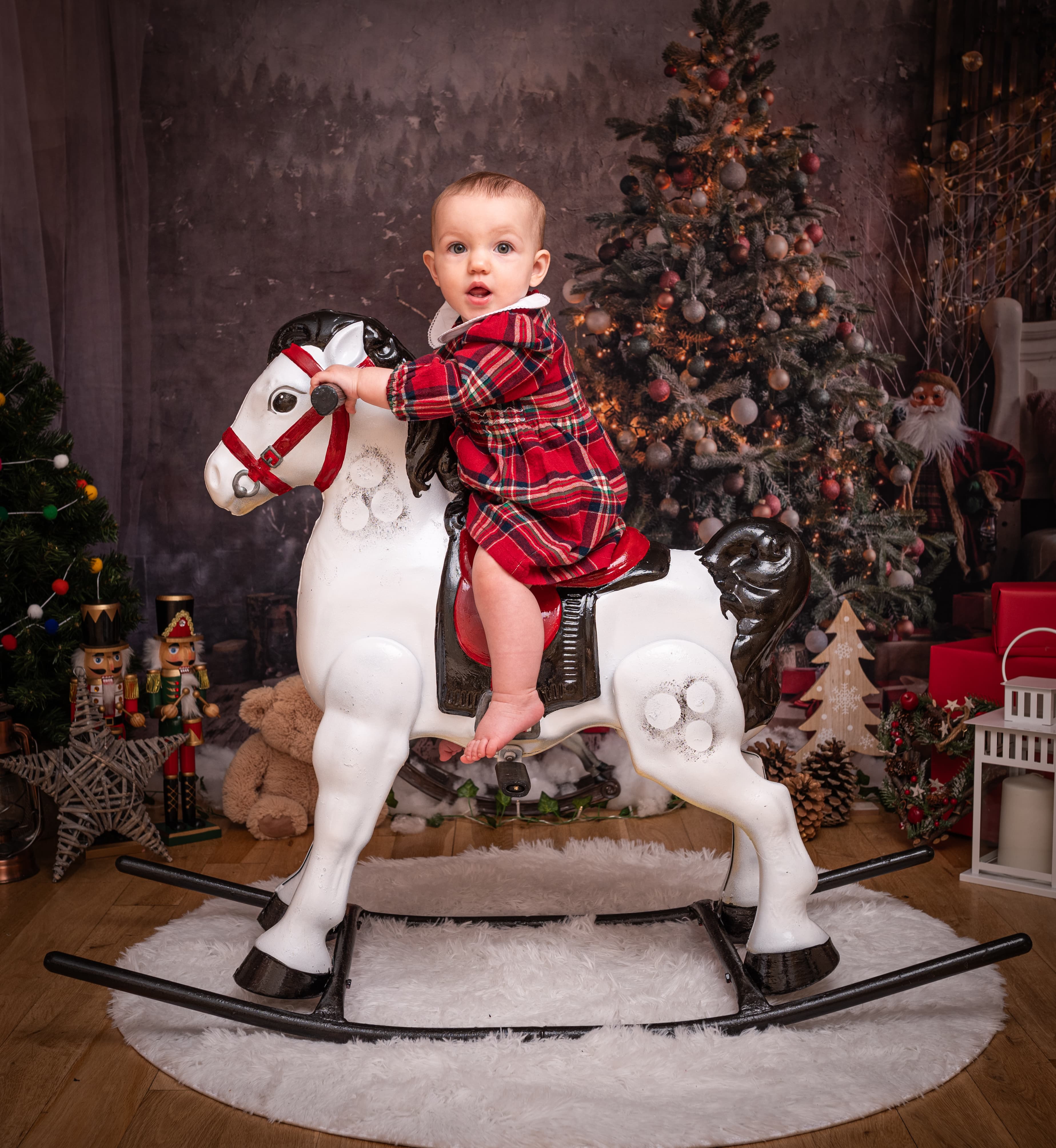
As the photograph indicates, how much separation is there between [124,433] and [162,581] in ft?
1.81

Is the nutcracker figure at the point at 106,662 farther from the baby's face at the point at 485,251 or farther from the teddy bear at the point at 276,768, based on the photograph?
the baby's face at the point at 485,251

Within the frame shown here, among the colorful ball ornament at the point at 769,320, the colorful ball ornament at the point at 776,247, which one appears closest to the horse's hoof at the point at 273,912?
the colorful ball ornament at the point at 769,320

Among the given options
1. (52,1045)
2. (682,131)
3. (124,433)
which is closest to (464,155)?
(682,131)

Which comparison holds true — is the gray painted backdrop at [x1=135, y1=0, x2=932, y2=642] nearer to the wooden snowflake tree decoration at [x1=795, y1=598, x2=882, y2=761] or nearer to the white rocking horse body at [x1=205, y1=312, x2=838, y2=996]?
the wooden snowflake tree decoration at [x1=795, y1=598, x2=882, y2=761]

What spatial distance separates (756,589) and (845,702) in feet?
5.81

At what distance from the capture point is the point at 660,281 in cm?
346

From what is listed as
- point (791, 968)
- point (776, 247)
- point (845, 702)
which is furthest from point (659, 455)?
point (791, 968)

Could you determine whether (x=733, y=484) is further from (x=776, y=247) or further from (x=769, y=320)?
(x=776, y=247)

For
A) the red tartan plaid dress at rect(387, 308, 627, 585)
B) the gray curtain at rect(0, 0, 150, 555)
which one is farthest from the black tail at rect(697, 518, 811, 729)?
the gray curtain at rect(0, 0, 150, 555)

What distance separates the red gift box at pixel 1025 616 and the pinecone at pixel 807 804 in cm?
66

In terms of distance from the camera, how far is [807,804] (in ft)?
9.85

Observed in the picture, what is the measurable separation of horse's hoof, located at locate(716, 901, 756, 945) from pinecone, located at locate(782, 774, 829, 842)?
90 centimetres

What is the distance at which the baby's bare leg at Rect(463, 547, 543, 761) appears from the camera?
1.66 meters

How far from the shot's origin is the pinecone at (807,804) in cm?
300
